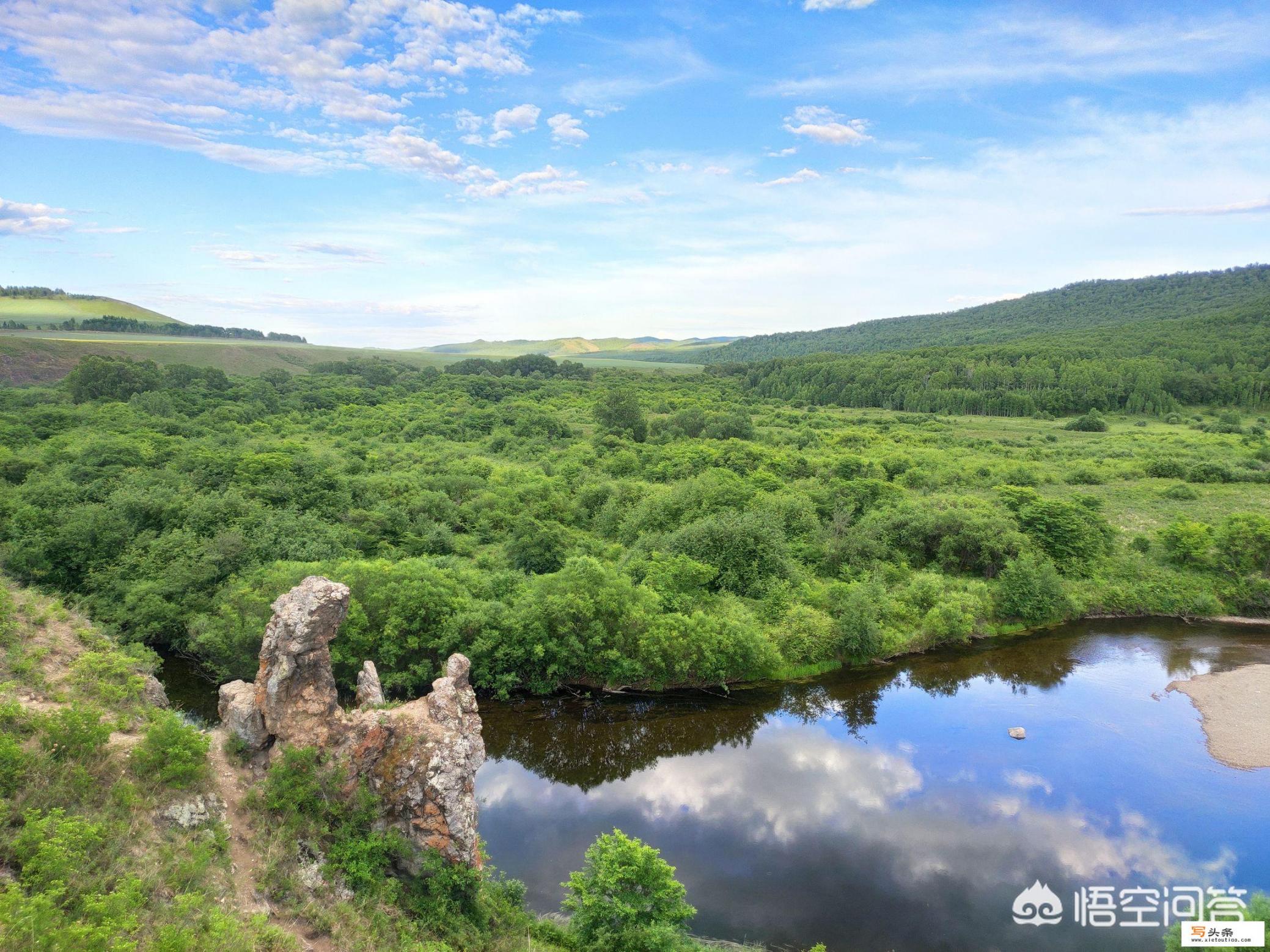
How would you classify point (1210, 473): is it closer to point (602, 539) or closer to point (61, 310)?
point (602, 539)

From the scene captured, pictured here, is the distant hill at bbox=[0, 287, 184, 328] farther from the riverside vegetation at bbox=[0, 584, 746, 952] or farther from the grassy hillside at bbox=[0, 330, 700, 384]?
the riverside vegetation at bbox=[0, 584, 746, 952]

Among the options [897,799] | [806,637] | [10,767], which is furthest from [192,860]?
[806,637]

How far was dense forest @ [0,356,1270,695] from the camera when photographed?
3244 centimetres

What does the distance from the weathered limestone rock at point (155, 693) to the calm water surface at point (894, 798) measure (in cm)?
1261

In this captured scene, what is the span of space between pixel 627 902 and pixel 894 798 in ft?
49.5

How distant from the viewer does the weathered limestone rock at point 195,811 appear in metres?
14.7

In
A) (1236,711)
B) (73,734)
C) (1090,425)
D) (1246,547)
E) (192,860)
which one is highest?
(1090,425)

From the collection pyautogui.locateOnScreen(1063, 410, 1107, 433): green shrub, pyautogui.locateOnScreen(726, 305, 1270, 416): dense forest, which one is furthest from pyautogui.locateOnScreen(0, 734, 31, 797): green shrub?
pyautogui.locateOnScreen(726, 305, 1270, 416): dense forest

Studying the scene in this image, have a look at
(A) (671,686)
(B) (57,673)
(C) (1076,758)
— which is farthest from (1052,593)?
(B) (57,673)

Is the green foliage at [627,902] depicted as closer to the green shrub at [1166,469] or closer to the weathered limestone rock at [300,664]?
the weathered limestone rock at [300,664]

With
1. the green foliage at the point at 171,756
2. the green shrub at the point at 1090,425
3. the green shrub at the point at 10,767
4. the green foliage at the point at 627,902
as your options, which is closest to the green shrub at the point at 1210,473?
the green shrub at the point at 1090,425

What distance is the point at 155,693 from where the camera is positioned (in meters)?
20.5

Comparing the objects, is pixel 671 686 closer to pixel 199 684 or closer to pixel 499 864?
pixel 499 864

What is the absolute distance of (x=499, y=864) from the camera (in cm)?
2322
